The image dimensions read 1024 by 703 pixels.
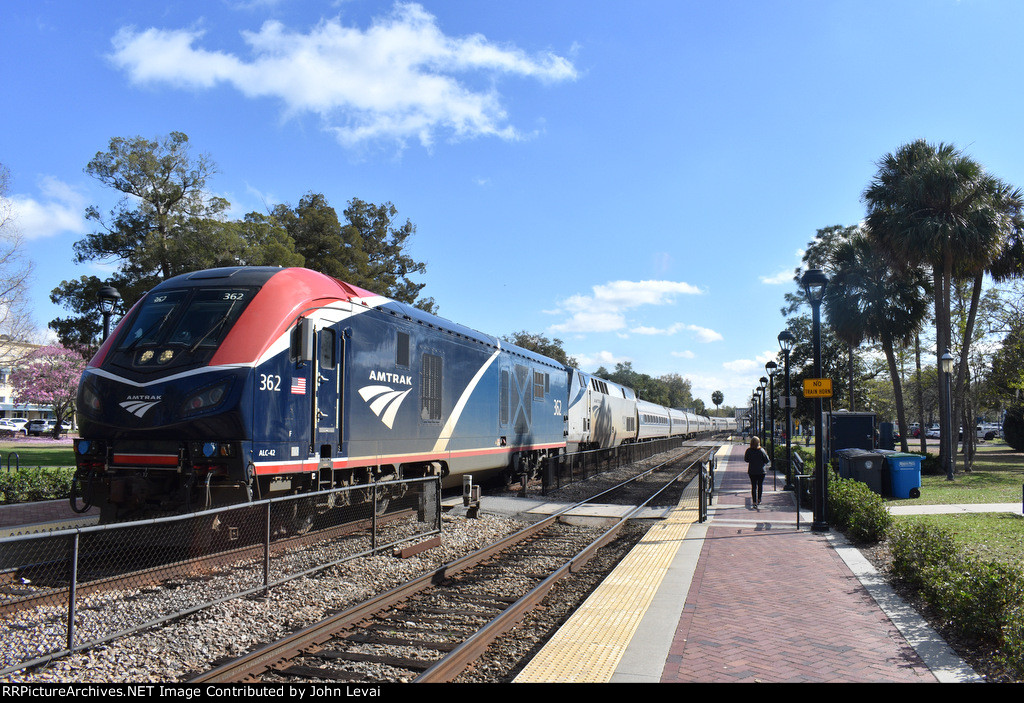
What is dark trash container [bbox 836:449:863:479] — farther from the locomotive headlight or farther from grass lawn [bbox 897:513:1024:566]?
the locomotive headlight

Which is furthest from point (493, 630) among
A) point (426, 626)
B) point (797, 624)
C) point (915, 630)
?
point (915, 630)

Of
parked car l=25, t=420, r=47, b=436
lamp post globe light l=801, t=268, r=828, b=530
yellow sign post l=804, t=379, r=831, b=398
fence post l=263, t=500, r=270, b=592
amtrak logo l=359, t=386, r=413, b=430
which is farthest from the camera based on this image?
parked car l=25, t=420, r=47, b=436

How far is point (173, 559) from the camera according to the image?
25.5 ft

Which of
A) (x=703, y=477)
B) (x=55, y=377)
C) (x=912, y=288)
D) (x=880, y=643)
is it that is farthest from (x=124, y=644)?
(x=55, y=377)

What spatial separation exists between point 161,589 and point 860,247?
31713 millimetres

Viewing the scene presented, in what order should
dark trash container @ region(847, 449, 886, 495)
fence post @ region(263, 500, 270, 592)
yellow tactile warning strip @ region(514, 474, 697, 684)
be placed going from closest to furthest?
1. yellow tactile warning strip @ region(514, 474, 697, 684)
2. fence post @ region(263, 500, 270, 592)
3. dark trash container @ region(847, 449, 886, 495)

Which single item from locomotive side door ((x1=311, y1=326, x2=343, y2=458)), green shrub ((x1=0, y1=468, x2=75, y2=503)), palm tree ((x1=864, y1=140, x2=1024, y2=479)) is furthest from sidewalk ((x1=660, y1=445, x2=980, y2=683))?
A: palm tree ((x1=864, y1=140, x2=1024, y2=479))

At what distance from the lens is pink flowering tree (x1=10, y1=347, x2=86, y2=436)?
51.5m

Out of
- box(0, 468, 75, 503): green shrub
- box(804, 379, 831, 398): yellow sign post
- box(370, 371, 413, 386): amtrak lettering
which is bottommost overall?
box(0, 468, 75, 503): green shrub

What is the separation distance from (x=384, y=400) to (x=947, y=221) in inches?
878

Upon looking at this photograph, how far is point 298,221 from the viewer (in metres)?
31.4

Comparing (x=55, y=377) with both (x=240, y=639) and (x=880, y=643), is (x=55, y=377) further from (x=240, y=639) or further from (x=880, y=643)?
(x=880, y=643)

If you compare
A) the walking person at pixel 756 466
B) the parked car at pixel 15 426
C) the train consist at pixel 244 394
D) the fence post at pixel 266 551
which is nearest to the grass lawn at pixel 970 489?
the walking person at pixel 756 466

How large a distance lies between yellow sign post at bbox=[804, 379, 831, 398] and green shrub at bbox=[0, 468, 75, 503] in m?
15.3
